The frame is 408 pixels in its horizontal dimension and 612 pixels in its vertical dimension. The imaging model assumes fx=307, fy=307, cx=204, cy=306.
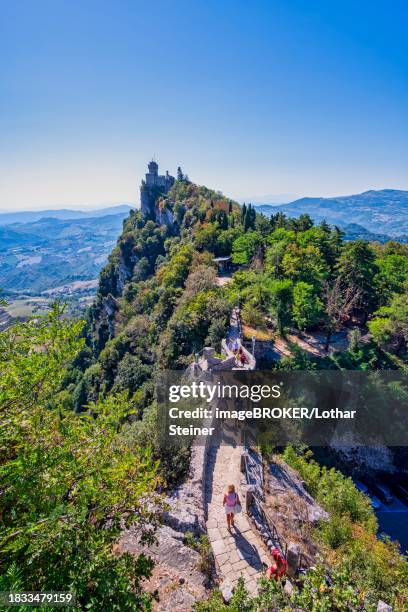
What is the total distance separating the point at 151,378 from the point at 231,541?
23288mm

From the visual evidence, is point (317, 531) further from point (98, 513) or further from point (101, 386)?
point (101, 386)

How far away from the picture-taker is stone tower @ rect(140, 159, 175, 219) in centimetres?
8164

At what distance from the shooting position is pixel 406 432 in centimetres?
2370

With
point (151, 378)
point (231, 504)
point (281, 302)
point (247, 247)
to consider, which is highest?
point (247, 247)

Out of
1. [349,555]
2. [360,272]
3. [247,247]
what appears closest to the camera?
[349,555]

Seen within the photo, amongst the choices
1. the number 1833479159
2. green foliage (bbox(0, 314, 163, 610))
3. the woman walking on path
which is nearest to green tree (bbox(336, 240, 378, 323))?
the woman walking on path

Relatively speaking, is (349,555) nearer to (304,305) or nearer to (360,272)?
(304,305)

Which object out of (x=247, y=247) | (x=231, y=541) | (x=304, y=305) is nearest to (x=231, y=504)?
(x=231, y=541)

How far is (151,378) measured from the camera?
1232 inches

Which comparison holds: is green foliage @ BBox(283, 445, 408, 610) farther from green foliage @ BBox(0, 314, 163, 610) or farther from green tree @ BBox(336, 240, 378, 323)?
green tree @ BBox(336, 240, 378, 323)

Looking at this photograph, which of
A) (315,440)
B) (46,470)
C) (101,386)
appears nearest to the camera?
(46,470)

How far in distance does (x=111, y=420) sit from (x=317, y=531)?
315 inches

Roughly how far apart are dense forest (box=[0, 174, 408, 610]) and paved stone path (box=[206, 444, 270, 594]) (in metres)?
1.44

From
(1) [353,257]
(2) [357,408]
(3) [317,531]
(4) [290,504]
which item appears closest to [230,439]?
(4) [290,504]
